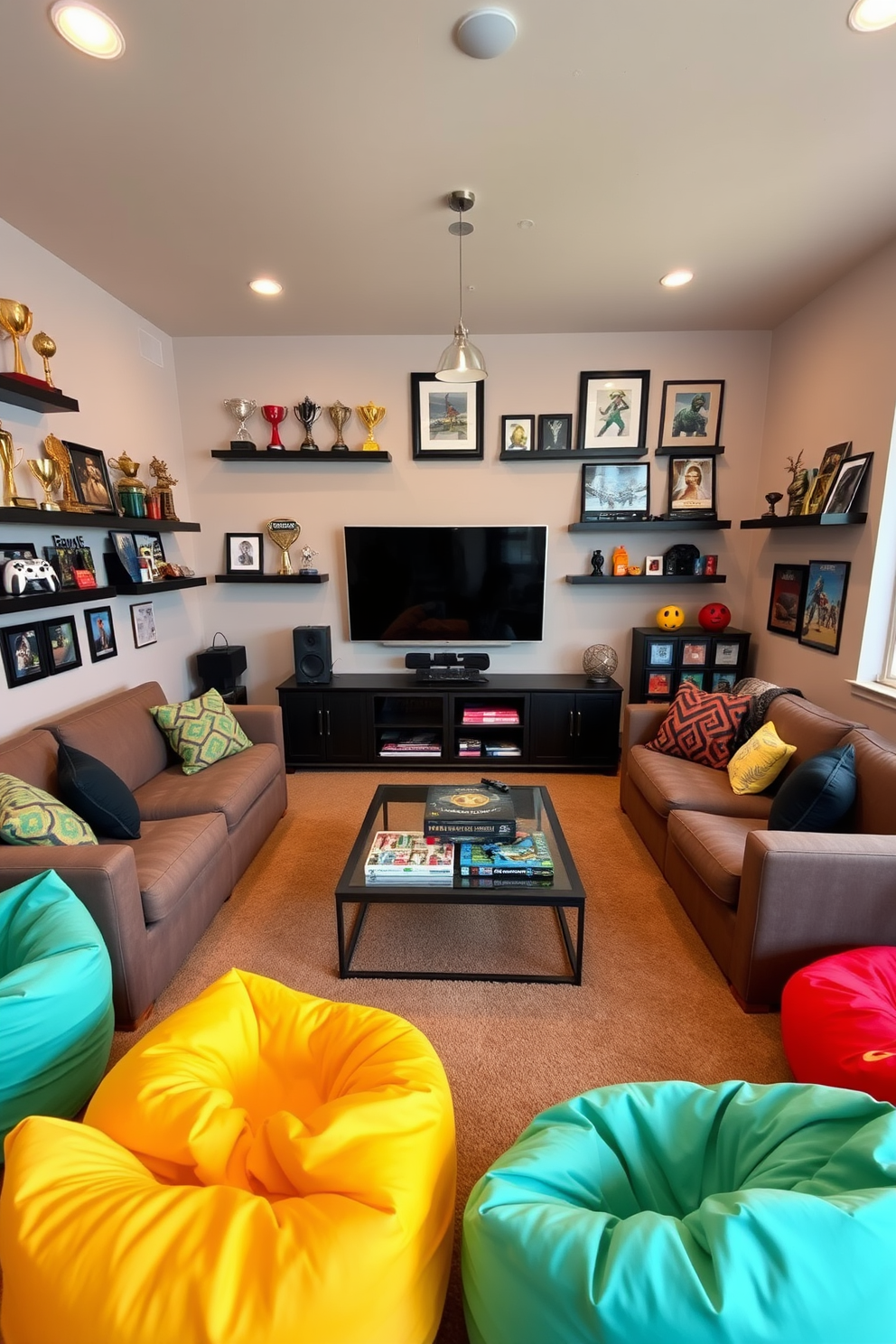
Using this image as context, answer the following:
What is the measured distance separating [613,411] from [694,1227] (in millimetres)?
3974

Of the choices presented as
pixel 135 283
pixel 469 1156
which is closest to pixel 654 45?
pixel 135 283

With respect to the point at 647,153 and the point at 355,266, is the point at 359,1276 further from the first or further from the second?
the point at 355,266

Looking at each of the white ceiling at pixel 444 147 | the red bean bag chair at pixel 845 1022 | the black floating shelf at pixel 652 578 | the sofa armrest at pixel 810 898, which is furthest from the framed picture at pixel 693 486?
the red bean bag chair at pixel 845 1022

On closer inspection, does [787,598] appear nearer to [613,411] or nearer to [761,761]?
[761,761]

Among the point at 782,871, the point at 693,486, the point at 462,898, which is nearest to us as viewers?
the point at 782,871

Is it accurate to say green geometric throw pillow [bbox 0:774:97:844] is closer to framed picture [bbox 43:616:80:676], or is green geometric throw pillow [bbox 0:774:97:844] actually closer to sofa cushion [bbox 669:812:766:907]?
framed picture [bbox 43:616:80:676]

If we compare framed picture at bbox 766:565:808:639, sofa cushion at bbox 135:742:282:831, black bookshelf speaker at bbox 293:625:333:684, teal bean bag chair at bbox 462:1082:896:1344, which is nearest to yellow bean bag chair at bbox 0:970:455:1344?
teal bean bag chair at bbox 462:1082:896:1344

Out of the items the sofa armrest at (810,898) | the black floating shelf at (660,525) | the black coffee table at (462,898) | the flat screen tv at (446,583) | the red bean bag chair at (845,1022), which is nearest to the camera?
the red bean bag chair at (845,1022)

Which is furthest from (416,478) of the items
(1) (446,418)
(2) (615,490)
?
(2) (615,490)

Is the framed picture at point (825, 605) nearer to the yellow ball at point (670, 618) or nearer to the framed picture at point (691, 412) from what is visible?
the yellow ball at point (670, 618)

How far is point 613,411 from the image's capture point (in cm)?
383

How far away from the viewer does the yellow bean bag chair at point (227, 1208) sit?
819mm

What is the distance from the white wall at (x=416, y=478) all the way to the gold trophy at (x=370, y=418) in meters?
0.07

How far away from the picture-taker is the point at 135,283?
3031 mm
